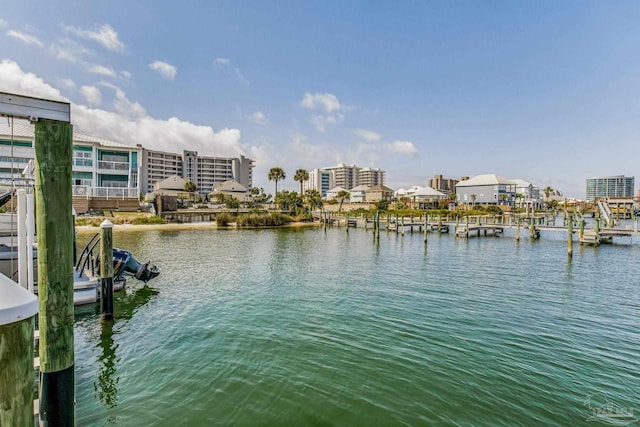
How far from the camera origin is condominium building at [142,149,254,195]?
4788 inches

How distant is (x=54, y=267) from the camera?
5000mm

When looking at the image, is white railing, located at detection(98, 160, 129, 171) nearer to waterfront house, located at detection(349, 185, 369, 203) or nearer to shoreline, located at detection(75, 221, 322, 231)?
shoreline, located at detection(75, 221, 322, 231)

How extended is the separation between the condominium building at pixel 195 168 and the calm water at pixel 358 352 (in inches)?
4448

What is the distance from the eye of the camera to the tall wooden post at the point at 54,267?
474 centimetres

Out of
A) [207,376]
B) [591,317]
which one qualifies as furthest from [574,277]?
[207,376]

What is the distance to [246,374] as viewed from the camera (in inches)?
331

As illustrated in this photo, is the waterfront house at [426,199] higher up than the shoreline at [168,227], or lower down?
higher up

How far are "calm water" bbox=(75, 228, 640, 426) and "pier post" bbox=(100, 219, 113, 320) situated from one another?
629mm

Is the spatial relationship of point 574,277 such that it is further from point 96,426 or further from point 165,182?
point 165,182

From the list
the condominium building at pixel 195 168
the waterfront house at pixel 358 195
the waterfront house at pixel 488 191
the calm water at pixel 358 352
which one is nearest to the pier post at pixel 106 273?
the calm water at pixel 358 352

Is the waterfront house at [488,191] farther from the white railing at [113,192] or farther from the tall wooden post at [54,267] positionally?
the tall wooden post at [54,267]

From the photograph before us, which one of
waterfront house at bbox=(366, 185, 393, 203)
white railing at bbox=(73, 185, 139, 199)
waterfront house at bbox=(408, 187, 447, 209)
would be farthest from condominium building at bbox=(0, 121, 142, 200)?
waterfront house at bbox=(408, 187, 447, 209)

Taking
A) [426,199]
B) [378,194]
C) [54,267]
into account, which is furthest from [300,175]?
[54,267]

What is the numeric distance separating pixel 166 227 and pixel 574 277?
54832mm
